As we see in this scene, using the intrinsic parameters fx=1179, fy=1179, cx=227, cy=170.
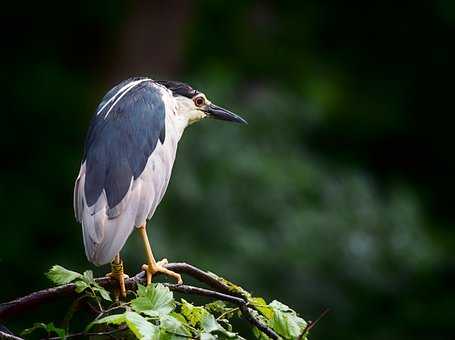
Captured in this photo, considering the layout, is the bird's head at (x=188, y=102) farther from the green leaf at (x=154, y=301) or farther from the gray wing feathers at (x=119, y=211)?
the green leaf at (x=154, y=301)

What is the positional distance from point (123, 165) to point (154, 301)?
1.25 metres

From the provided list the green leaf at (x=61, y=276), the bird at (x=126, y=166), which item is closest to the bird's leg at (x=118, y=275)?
the bird at (x=126, y=166)

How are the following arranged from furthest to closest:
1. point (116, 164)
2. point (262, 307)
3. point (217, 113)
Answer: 1. point (217, 113)
2. point (116, 164)
3. point (262, 307)

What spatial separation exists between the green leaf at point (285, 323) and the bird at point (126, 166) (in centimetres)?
64

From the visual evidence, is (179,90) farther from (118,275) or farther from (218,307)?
(218,307)

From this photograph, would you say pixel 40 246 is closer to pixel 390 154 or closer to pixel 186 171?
pixel 186 171

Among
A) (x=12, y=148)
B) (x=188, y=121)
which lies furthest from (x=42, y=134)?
(x=188, y=121)

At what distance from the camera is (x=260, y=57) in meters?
9.55

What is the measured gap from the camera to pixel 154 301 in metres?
2.66

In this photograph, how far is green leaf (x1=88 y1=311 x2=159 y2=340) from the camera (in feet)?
8.18

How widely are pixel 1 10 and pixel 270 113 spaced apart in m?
2.53

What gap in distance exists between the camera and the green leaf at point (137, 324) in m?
2.49

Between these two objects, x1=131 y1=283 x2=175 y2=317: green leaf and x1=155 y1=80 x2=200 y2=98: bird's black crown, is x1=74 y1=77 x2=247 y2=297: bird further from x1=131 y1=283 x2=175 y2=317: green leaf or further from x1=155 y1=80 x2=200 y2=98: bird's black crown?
x1=131 y1=283 x2=175 y2=317: green leaf

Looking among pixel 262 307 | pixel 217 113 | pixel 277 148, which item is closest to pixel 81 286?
pixel 262 307
